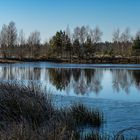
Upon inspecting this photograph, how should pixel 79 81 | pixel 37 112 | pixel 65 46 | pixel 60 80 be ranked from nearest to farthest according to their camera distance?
pixel 37 112, pixel 79 81, pixel 60 80, pixel 65 46

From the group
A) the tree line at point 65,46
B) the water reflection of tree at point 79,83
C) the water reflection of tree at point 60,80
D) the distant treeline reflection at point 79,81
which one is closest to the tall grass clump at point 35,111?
the distant treeline reflection at point 79,81

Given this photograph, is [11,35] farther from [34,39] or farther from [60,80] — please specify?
[60,80]

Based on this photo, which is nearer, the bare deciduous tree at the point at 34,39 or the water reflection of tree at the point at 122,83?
the water reflection of tree at the point at 122,83

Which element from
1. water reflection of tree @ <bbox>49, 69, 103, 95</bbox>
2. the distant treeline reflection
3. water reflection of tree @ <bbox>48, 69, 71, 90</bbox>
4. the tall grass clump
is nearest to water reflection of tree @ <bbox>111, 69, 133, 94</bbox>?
the distant treeline reflection

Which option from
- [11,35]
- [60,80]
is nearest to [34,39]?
[11,35]

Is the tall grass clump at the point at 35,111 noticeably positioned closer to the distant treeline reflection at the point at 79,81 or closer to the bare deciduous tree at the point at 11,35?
the distant treeline reflection at the point at 79,81

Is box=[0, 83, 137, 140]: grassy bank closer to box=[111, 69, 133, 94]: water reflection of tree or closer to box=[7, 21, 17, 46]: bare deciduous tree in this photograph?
box=[111, 69, 133, 94]: water reflection of tree

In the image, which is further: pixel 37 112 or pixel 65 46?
pixel 65 46

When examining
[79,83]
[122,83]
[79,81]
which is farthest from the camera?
[79,81]

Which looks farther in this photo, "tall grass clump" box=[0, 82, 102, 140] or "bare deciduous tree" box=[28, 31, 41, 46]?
"bare deciduous tree" box=[28, 31, 41, 46]

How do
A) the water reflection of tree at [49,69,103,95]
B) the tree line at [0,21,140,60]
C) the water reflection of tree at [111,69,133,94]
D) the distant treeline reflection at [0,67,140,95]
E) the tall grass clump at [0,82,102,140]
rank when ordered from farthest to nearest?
the tree line at [0,21,140,60] < the water reflection of tree at [111,69,133,94] < the distant treeline reflection at [0,67,140,95] < the water reflection of tree at [49,69,103,95] < the tall grass clump at [0,82,102,140]

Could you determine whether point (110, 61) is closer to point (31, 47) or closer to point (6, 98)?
point (31, 47)

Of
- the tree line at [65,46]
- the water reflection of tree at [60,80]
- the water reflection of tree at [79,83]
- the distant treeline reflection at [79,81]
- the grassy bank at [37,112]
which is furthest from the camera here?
the tree line at [65,46]

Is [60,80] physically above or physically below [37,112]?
above
